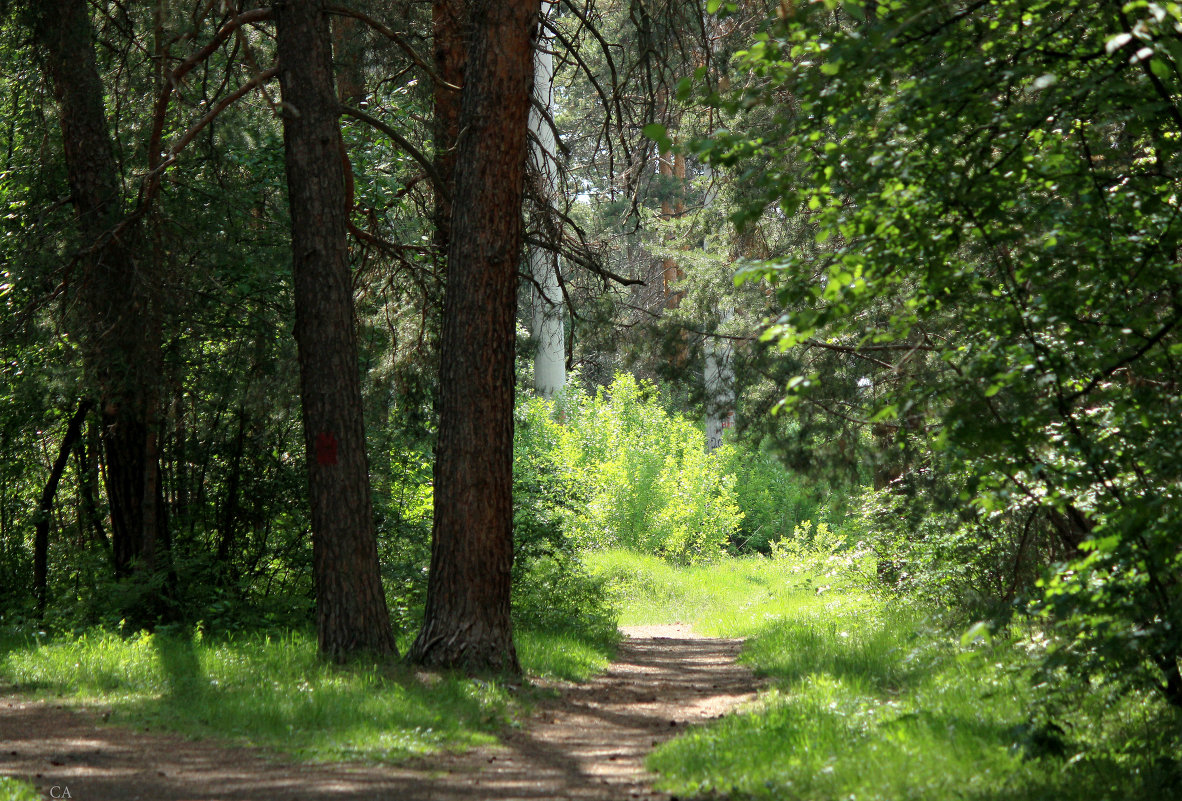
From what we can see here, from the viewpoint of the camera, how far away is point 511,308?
862 centimetres

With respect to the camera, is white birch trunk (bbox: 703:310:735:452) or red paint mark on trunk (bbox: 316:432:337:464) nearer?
red paint mark on trunk (bbox: 316:432:337:464)

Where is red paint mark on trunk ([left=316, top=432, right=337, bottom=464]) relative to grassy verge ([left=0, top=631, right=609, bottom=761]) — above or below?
above

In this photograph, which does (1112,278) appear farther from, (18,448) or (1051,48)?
(18,448)

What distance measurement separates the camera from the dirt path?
5188 millimetres

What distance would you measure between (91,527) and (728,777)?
11.5 metres

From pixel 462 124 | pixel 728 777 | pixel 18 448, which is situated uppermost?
pixel 462 124

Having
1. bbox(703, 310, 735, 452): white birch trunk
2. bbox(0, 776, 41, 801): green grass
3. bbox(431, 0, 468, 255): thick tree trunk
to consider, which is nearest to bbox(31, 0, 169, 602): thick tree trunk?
bbox(431, 0, 468, 255): thick tree trunk

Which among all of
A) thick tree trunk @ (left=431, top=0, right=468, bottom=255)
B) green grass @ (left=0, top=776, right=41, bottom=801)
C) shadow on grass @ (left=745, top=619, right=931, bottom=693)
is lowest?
shadow on grass @ (left=745, top=619, right=931, bottom=693)

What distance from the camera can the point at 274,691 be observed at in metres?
7.23

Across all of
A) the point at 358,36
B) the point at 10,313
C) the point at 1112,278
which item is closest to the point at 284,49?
the point at 358,36

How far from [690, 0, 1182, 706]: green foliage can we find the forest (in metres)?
0.03

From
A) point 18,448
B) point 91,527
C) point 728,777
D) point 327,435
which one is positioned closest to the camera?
point 728,777

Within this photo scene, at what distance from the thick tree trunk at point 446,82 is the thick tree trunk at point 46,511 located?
471cm

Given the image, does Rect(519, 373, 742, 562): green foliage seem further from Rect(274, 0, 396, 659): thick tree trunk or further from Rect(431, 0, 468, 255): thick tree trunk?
Rect(274, 0, 396, 659): thick tree trunk
